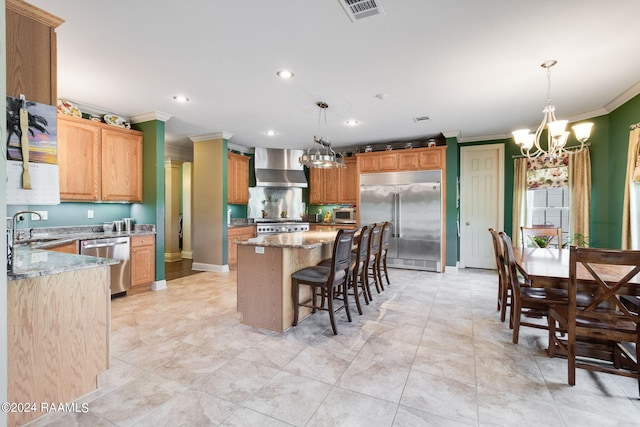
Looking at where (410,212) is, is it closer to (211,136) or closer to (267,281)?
(267,281)

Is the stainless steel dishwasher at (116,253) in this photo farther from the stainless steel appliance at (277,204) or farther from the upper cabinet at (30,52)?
the stainless steel appliance at (277,204)

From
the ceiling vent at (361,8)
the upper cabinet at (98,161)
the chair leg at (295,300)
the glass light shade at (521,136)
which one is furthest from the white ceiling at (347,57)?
the chair leg at (295,300)

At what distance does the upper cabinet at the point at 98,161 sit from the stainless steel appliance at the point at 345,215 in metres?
4.08

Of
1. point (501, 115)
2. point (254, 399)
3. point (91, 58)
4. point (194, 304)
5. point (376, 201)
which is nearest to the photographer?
point (254, 399)

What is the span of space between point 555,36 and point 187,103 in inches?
159

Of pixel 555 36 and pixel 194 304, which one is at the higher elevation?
pixel 555 36

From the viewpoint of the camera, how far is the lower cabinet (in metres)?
4.10

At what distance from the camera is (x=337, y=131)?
5.42 m

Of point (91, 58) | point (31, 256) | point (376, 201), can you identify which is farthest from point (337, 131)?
point (31, 256)

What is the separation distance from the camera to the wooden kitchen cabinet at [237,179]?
625 cm

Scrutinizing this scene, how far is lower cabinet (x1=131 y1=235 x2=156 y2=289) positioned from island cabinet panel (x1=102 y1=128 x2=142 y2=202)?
2.21 feet

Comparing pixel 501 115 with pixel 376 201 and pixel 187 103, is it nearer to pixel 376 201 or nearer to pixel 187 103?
pixel 376 201

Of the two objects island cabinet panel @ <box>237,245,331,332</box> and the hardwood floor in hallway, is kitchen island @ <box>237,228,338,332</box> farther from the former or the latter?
the hardwood floor in hallway

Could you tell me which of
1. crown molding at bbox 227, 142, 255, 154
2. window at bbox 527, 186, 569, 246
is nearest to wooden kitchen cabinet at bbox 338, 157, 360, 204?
crown molding at bbox 227, 142, 255, 154
